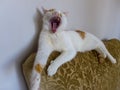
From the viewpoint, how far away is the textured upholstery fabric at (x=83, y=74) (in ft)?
4.01

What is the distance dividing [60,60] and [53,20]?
24cm

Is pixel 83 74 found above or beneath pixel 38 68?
beneath

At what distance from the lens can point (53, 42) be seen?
127cm

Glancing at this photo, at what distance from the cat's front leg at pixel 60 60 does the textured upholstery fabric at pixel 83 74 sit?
26 mm

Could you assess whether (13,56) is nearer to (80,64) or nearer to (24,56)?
(24,56)

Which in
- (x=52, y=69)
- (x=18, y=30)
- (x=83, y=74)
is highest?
(x=18, y=30)

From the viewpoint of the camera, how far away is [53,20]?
125cm

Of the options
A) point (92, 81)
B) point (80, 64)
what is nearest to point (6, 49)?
point (80, 64)

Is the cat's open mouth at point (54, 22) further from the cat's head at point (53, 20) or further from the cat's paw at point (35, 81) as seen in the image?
the cat's paw at point (35, 81)

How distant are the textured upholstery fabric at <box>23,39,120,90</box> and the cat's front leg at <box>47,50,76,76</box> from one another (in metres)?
0.03

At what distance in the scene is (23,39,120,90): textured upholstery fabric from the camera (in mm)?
1224

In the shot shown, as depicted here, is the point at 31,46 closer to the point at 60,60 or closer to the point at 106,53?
the point at 60,60

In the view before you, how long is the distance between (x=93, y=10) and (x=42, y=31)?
0.62m

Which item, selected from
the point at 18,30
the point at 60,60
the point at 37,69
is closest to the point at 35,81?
the point at 37,69
